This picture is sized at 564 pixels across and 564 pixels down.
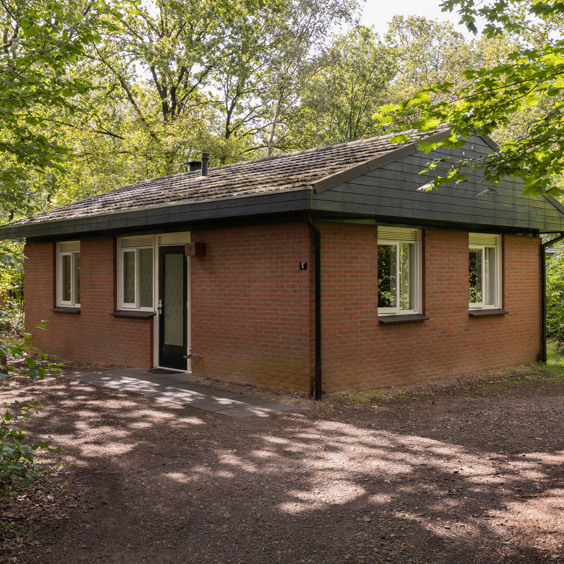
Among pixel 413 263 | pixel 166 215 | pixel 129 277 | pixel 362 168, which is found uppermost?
pixel 362 168

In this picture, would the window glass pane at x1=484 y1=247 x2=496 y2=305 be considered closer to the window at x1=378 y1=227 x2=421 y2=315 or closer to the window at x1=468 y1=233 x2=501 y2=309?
the window at x1=468 y1=233 x2=501 y2=309

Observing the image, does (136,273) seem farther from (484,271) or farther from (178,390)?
(484,271)

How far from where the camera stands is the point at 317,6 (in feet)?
87.0

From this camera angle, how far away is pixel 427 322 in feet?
34.9

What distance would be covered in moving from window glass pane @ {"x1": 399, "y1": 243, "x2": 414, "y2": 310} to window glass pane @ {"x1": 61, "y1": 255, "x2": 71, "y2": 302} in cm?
780

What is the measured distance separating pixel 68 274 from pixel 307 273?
7.50m

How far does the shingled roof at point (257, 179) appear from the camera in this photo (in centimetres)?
889

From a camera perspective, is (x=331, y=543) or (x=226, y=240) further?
(x=226, y=240)

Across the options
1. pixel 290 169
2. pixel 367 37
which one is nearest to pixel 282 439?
pixel 290 169

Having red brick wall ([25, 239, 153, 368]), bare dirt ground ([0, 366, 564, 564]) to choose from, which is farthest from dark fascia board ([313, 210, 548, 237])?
red brick wall ([25, 239, 153, 368])

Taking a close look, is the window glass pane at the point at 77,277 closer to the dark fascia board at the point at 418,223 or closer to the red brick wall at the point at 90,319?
the red brick wall at the point at 90,319

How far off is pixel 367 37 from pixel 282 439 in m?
27.4

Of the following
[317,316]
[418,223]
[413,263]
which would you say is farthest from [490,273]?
[317,316]

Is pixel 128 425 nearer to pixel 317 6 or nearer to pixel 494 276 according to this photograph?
pixel 494 276
